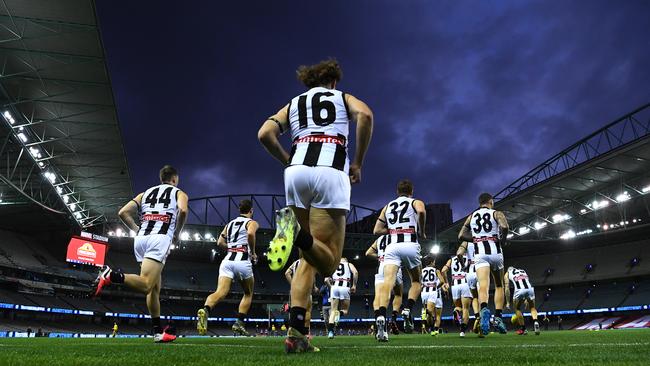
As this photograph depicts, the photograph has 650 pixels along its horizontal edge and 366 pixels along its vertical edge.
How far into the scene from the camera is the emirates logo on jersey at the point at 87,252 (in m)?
37.8

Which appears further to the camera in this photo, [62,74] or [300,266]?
[62,74]

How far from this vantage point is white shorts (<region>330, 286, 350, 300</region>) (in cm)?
1512

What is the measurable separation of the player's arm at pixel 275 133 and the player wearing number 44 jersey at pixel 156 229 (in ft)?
10.5

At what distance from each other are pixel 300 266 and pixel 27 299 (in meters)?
43.8

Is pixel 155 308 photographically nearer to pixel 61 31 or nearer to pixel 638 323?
pixel 61 31

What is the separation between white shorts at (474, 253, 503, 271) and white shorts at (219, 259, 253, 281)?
15.9ft

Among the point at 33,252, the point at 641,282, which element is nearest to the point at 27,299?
the point at 33,252

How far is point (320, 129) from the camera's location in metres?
4.43

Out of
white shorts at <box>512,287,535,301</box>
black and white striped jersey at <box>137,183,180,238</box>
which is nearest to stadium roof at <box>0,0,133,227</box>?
black and white striped jersey at <box>137,183,180,238</box>

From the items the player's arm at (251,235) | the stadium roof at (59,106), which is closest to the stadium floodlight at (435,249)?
the stadium roof at (59,106)

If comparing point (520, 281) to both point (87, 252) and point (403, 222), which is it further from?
point (87, 252)

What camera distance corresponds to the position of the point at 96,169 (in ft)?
99.1

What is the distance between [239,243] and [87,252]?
1311 inches

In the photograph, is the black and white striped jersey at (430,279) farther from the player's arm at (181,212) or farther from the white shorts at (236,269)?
the player's arm at (181,212)
